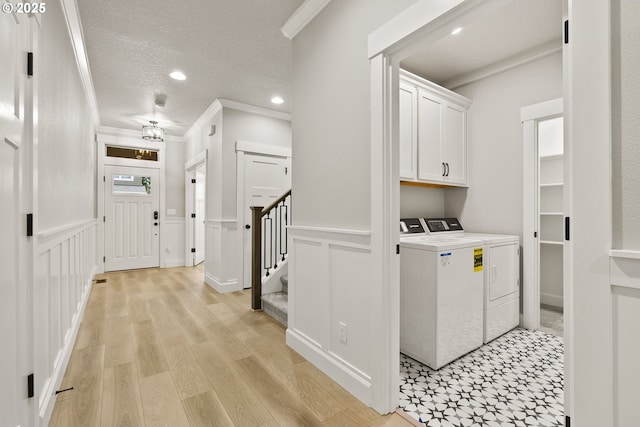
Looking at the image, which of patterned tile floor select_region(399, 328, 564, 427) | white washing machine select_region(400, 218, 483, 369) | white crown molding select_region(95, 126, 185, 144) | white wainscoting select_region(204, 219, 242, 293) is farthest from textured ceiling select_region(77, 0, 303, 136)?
patterned tile floor select_region(399, 328, 564, 427)

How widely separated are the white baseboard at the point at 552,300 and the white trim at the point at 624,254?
120 inches

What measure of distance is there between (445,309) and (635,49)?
5.52ft

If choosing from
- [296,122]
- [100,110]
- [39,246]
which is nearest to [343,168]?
[296,122]

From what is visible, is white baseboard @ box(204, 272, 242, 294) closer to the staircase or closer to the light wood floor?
the light wood floor

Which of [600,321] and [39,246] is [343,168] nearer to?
[600,321]

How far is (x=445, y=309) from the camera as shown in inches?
81.7

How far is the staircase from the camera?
2.93 meters

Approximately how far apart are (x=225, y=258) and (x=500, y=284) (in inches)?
128

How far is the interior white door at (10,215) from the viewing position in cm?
104

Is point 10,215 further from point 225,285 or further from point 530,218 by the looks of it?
point 530,218

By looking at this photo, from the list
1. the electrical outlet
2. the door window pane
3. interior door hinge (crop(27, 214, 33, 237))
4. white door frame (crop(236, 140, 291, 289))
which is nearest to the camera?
interior door hinge (crop(27, 214, 33, 237))

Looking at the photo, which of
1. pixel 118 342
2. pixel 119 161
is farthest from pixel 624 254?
pixel 119 161

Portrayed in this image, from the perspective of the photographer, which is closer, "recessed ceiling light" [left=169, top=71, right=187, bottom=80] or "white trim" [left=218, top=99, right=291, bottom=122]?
"recessed ceiling light" [left=169, top=71, right=187, bottom=80]

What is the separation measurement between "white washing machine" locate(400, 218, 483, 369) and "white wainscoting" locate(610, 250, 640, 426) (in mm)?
1111
